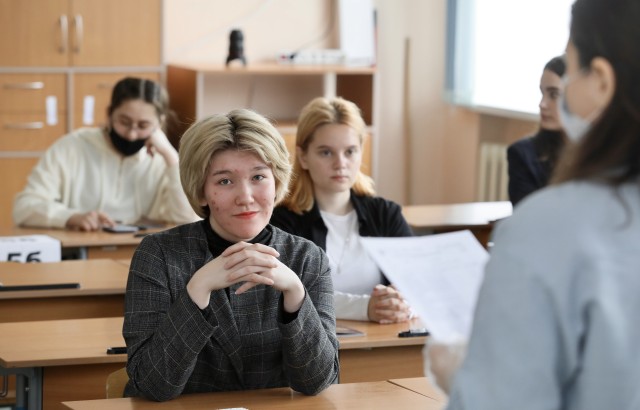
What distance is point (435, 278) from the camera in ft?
4.20

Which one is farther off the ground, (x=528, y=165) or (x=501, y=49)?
(x=501, y=49)

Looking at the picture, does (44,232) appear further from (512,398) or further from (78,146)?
(512,398)

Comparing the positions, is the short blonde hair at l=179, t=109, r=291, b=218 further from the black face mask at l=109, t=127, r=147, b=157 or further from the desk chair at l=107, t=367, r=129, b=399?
the black face mask at l=109, t=127, r=147, b=157

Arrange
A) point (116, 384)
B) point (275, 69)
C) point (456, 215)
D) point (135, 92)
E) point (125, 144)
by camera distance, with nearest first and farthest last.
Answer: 1. point (116, 384)
2. point (135, 92)
3. point (125, 144)
4. point (456, 215)
5. point (275, 69)

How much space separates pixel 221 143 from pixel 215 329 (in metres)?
0.44

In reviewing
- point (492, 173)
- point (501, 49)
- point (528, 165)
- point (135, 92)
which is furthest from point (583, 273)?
point (492, 173)

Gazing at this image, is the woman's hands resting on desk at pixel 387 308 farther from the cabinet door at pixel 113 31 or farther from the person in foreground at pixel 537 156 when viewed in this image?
the cabinet door at pixel 113 31

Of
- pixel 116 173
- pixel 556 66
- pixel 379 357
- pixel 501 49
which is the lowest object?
pixel 379 357

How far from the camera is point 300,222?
3580mm

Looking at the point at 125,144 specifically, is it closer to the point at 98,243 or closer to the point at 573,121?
the point at 98,243

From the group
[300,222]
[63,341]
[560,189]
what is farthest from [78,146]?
[560,189]

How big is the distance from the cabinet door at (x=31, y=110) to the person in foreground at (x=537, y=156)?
128 inches

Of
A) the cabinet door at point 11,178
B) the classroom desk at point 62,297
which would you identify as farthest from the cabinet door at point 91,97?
the classroom desk at point 62,297

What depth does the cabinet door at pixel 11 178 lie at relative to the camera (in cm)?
643
